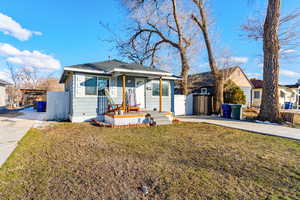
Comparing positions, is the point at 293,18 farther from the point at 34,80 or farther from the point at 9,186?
the point at 34,80

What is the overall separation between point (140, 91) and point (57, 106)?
195 inches

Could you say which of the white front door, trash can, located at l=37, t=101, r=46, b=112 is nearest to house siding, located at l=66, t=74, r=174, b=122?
the white front door

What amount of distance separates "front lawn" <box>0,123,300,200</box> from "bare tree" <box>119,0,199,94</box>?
9.14m

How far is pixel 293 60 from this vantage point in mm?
9703

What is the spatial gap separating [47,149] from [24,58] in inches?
1218

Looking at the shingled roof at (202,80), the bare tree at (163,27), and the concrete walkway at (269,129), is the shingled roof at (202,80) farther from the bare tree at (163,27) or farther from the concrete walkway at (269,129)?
the concrete walkway at (269,129)

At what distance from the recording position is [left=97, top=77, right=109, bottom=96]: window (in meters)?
8.32

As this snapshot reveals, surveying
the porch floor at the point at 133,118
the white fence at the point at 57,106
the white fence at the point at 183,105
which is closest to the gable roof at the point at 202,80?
the white fence at the point at 183,105

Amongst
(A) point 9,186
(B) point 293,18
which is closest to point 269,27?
(B) point 293,18

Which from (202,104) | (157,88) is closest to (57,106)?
(157,88)

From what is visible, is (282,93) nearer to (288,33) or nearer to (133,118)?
(288,33)

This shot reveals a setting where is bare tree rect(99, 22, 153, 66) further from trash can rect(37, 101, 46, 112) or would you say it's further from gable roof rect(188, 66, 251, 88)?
trash can rect(37, 101, 46, 112)

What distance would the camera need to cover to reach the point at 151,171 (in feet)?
8.66

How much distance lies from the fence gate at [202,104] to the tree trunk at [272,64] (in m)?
3.88
